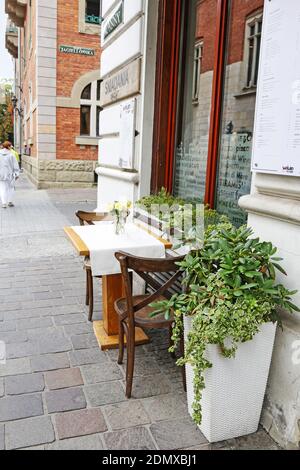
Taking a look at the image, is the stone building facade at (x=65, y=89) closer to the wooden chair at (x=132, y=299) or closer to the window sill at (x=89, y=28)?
the window sill at (x=89, y=28)

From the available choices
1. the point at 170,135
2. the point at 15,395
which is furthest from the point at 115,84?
the point at 15,395

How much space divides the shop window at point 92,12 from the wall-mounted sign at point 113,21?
37.0ft

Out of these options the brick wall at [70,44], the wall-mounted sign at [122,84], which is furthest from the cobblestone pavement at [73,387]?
the brick wall at [70,44]

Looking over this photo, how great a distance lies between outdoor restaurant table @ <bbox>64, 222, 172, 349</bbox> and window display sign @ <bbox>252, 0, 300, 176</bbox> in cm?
127

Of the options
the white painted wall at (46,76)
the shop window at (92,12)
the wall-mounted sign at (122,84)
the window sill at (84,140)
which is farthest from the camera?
the window sill at (84,140)

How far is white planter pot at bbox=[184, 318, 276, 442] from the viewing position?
102 inches

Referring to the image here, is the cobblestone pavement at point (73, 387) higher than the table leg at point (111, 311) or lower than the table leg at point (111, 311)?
lower

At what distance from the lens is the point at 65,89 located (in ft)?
56.2

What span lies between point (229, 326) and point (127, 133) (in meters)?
3.97

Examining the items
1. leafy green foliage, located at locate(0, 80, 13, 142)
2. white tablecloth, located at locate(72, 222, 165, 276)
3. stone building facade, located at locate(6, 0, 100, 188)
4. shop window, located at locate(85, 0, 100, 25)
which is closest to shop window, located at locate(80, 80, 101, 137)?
stone building facade, located at locate(6, 0, 100, 188)

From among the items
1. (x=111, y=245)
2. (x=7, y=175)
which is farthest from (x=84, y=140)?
(x=111, y=245)

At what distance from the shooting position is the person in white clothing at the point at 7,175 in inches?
475

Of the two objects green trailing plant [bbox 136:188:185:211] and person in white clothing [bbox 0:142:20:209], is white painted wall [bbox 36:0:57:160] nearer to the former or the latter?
person in white clothing [bbox 0:142:20:209]
